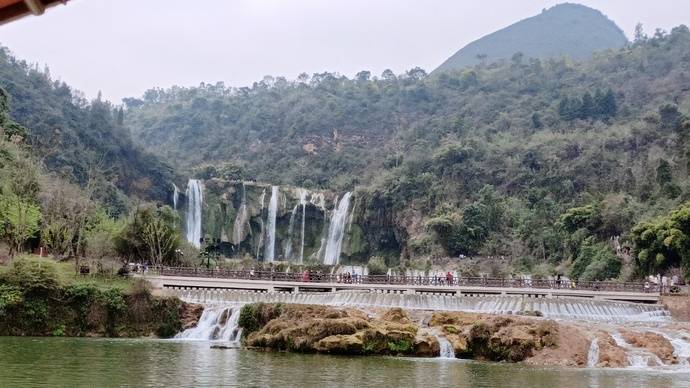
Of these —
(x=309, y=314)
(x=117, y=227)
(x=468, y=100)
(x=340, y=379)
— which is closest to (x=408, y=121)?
(x=468, y=100)

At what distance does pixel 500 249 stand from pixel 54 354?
46750mm

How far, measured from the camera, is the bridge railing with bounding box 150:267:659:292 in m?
39.8

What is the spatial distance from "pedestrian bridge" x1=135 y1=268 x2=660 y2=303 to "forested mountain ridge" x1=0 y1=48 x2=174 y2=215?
30.4 m

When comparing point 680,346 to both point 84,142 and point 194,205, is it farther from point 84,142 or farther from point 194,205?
point 84,142

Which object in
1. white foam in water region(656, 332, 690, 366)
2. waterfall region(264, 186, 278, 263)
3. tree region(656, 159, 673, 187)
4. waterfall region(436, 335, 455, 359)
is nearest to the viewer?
white foam in water region(656, 332, 690, 366)

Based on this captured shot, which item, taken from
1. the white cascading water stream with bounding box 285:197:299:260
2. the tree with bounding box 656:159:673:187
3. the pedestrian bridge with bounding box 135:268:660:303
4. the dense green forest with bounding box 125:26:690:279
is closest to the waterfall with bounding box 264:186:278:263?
the white cascading water stream with bounding box 285:197:299:260

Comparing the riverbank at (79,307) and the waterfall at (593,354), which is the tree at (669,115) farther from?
the riverbank at (79,307)

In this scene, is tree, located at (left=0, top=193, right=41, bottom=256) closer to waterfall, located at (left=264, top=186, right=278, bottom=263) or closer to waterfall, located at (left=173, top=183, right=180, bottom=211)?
waterfall, located at (left=173, top=183, right=180, bottom=211)

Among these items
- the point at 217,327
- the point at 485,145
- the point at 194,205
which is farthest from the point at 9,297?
the point at 485,145

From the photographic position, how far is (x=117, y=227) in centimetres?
5253

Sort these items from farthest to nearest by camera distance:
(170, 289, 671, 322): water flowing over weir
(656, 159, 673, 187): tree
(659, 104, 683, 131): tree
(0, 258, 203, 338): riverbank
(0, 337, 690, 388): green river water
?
(659, 104, 683, 131): tree, (656, 159, 673, 187): tree, (170, 289, 671, 322): water flowing over weir, (0, 258, 203, 338): riverbank, (0, 337, 690, 388): green river water

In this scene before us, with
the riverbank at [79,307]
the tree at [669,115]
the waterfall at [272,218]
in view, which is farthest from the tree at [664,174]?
the riverbank at [79,307]

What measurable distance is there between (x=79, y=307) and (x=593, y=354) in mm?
23373

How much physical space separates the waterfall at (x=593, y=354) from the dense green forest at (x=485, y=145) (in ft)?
75.7
